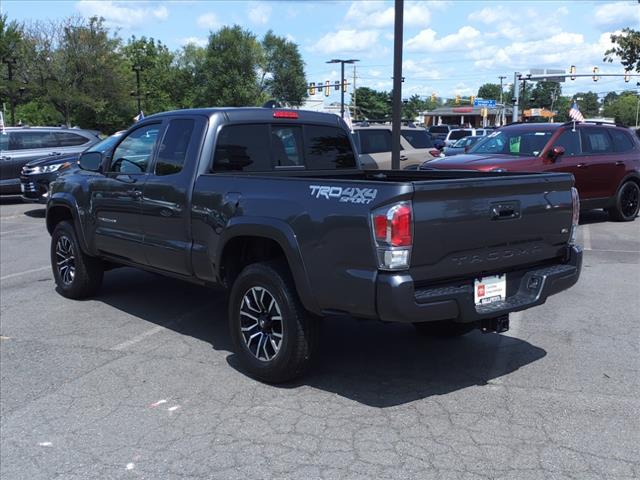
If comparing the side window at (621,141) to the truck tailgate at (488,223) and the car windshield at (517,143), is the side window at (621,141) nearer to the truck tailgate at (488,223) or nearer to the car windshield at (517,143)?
the car windshield at (517,143)

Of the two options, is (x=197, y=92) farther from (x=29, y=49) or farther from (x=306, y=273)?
(x=306, y=273)

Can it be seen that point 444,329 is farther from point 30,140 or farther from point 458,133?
point 458,133

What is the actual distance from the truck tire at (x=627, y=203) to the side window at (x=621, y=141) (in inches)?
26.5

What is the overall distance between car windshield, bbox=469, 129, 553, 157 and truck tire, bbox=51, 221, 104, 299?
25.2ft

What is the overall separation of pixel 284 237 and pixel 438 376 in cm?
160

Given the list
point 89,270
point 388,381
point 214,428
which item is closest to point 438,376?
point 388,381

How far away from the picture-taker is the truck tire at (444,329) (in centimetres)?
544

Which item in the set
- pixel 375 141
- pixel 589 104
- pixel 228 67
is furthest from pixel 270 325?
pixel 589 104

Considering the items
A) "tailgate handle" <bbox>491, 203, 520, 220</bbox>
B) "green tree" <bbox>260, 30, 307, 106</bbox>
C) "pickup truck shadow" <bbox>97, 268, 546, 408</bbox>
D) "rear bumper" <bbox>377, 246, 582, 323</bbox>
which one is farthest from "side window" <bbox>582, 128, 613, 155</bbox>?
"green tree" <bbox>260, 30, 307, 106</bbox>

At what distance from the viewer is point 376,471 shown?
3436 mm

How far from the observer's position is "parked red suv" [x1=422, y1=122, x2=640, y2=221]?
11.2 metres

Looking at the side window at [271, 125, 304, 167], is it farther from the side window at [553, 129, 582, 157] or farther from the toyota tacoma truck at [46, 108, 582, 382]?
the side window at [553, 129, 582, 157]

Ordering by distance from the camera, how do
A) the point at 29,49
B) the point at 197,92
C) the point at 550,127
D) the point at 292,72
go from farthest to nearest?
the point at 292,72
the point at 197,92
the point at 29,49
the point at 550,127

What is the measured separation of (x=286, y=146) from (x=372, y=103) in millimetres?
133663
